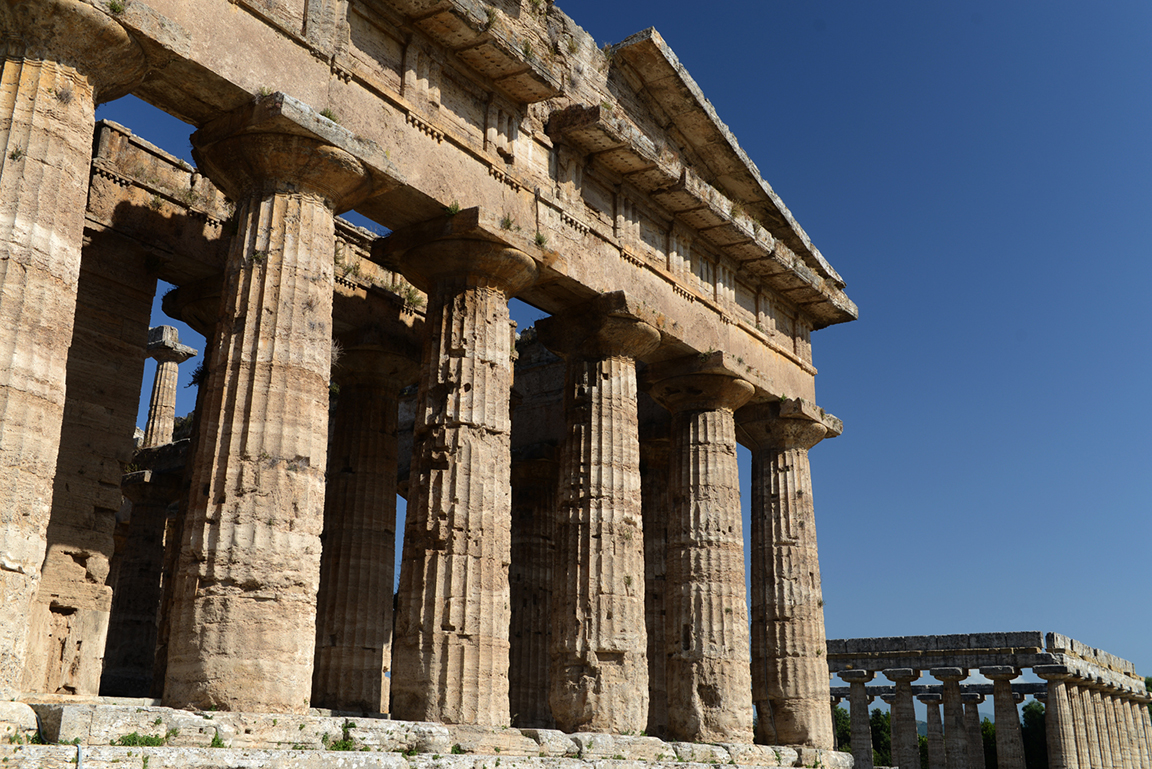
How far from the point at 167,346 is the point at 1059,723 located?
97.1ft

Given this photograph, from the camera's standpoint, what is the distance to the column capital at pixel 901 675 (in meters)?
36.2

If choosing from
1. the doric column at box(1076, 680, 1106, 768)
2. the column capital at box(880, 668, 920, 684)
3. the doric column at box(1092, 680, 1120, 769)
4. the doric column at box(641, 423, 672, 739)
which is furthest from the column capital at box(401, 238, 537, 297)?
the doric column at box(1092, 680, 1120, 769)

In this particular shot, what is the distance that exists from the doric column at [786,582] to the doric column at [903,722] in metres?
17.5

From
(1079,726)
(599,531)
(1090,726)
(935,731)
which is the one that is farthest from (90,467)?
(1090,726)

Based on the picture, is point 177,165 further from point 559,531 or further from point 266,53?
point 559,531

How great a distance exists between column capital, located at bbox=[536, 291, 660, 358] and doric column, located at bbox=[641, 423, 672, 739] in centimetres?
588

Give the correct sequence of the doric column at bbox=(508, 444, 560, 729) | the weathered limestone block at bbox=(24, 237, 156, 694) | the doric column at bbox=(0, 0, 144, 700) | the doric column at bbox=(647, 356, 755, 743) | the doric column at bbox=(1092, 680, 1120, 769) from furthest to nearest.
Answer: the doric column at bbox=(1092, 680, 1120, 769) → the doric column at bbox=(508, 444, 560, 729) → the doric column at bbox=(647, 356, 755, 743) → the weathered limestone block at bbox=(24, 237, 156, 694) → the doric column at bbox=(0, 0, 144, 700)

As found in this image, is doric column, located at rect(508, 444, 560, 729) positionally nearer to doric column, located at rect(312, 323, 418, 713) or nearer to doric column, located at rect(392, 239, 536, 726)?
doric column, located at rect(312, 323, 418, 713)

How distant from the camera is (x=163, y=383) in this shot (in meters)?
25.6

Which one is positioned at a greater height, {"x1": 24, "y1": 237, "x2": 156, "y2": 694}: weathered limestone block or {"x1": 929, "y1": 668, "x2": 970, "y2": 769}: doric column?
{"x1": 24, "y1": 237, "x2": 156, "y2": 694}: weathered limestone block

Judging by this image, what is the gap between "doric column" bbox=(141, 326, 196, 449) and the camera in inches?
990

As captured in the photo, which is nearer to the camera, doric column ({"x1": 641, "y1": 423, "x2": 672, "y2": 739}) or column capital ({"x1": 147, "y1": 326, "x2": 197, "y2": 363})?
doric column ({"x1": 641, "y1": 423, "x2": 672, "y2": 739})

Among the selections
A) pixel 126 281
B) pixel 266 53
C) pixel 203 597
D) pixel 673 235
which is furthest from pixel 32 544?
pixel 673 235

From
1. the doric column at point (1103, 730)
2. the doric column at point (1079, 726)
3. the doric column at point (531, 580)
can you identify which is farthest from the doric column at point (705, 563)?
the doric column at point (1103, 730)
